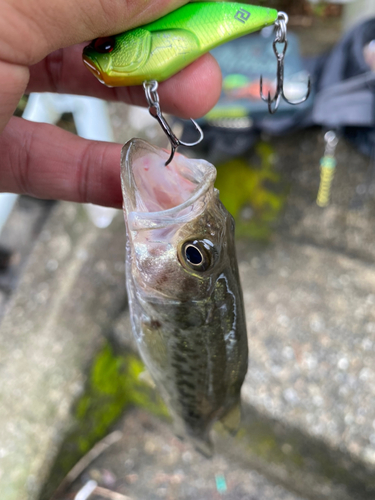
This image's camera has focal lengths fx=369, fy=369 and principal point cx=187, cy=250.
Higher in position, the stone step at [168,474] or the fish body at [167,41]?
the fish body at [167,41]

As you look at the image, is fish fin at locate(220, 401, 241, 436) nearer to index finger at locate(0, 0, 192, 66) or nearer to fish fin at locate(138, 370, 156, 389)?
fish fin at locate(138, 370, 156, 389)

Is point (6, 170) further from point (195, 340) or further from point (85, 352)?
point (85, 352)

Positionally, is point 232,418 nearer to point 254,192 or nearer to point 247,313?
point 247,313

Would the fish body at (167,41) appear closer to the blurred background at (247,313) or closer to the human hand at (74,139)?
the human hand at (74,139)

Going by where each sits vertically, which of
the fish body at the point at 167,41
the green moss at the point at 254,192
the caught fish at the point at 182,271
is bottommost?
the green moss at the point at 254,192

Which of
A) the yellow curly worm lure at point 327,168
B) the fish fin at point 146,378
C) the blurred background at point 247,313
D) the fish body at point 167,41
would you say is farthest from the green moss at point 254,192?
the fish body at point 167,41

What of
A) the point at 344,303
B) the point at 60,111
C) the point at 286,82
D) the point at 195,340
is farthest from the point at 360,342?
the point at 60,111

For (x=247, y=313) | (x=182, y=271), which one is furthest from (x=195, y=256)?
(x=247, y=313)
